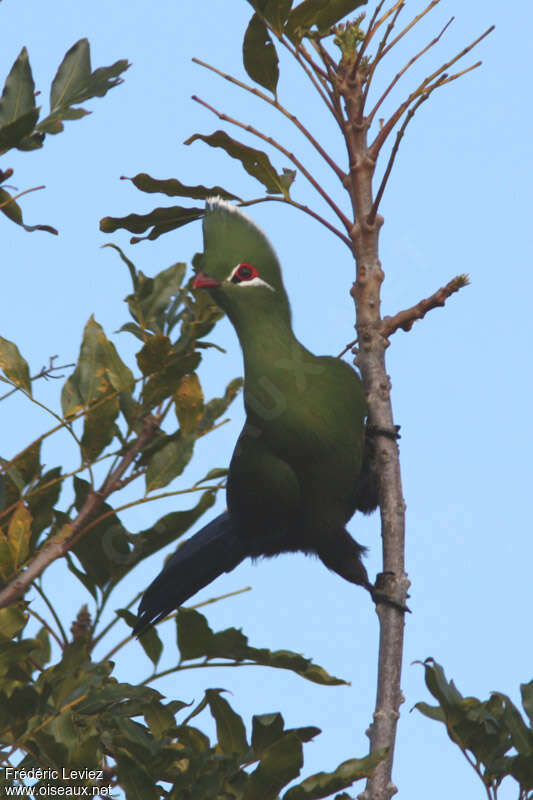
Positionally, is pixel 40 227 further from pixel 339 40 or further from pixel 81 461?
pixel 339 40

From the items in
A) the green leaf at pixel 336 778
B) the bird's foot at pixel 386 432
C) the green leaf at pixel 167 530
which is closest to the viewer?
the green leaf at pixel 336 778

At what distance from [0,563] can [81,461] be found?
0.36 metres

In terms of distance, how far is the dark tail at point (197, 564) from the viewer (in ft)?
12.1

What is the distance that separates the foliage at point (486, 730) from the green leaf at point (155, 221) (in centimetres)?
190

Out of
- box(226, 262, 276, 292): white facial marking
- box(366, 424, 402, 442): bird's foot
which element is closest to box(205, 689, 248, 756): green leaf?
box(366, 424, 402, 442): bird's foot

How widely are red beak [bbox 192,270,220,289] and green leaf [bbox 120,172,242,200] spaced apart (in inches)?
15.9

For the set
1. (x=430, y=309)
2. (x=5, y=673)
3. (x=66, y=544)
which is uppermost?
(x=430, y=309)

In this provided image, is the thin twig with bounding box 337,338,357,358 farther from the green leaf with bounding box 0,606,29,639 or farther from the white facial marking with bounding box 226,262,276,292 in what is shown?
the green leaf with bounding box 0,606,29,639

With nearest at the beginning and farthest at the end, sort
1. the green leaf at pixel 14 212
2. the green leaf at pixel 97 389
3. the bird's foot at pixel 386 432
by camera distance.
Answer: the green leaf at pixel 14 212, the green leaf at pixel 97 389, the bird's foot at pixel 386 432

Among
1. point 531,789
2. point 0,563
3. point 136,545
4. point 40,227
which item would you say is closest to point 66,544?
point 0,563

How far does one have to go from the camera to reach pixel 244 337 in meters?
3.42

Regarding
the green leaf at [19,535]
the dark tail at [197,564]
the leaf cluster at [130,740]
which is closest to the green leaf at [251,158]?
the dark tail at [197,564]

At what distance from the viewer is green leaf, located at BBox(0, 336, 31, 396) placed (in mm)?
2861

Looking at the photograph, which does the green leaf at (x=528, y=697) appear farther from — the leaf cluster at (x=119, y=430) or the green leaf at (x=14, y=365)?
the green leaf at (x=14, y=365)
